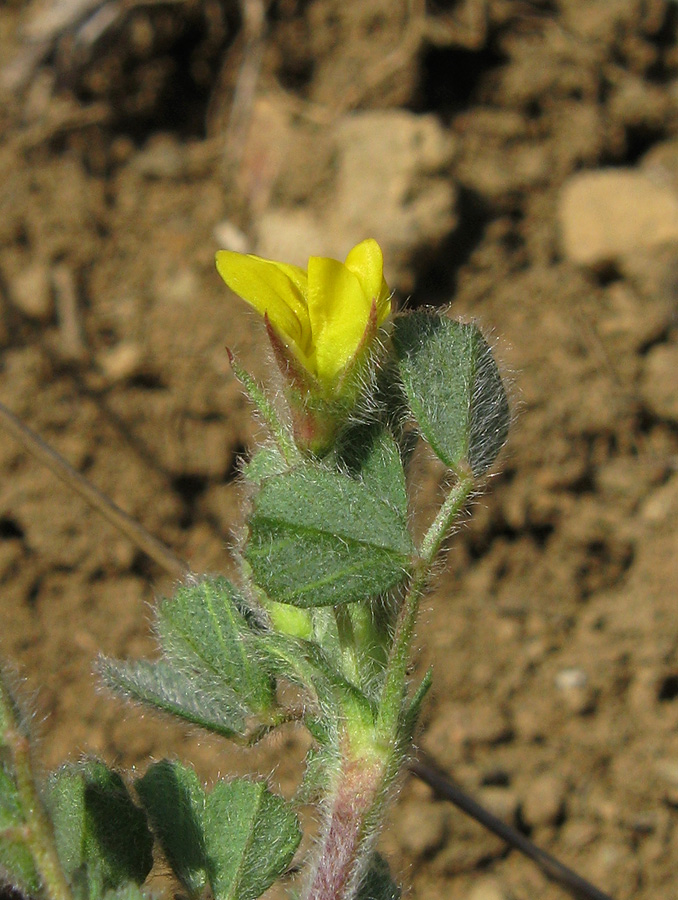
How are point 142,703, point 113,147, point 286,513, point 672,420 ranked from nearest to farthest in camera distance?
point 286,513, point 142,703, point 672,420, point 113,147

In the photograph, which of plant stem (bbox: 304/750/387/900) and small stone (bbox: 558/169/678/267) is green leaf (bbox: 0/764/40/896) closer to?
plant stem (bbox: 304/750/387/900)

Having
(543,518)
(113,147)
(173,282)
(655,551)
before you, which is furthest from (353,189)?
(655,551)

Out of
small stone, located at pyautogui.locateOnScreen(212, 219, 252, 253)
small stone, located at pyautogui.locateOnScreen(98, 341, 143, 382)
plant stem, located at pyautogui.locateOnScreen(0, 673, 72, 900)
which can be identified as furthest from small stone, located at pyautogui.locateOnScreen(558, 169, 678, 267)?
plant stem, located at pyautogui.locateOnScreen(0, 673, 72, 900)

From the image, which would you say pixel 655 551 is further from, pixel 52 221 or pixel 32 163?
pixel 32 163

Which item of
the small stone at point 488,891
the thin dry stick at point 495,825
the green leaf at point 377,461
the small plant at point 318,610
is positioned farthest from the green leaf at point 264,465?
the small stone at point 488,891

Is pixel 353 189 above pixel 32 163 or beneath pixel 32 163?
beneath

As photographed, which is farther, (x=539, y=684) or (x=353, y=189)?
(x=353, y=189)

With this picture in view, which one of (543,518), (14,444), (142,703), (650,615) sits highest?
(142,703)
